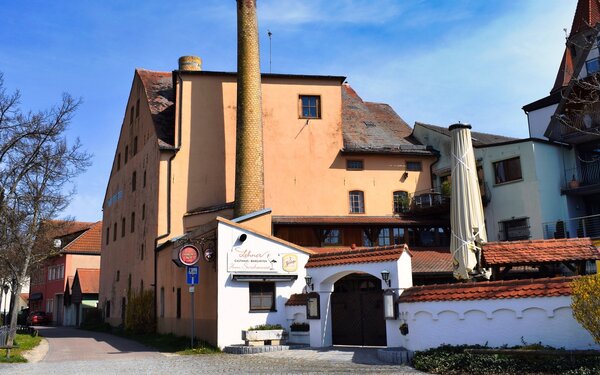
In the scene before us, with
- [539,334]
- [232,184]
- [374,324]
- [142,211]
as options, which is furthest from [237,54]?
[539,334]

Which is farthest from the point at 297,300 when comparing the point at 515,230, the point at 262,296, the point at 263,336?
the point at 515,230

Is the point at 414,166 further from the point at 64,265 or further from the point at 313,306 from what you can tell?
the point at 64,265

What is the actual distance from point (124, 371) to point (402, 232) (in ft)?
66.1

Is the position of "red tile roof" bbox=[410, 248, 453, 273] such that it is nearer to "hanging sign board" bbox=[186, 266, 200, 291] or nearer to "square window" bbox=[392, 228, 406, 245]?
"square window" bbox=[392, 228, 406, 245]

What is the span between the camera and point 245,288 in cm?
2153

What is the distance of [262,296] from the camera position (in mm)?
21875

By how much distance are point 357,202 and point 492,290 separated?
1982 centimetres

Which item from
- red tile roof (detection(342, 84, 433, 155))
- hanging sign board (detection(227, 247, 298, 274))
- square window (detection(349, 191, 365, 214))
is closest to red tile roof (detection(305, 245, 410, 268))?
hanging sign board (detection(227, 247, 298, 274))

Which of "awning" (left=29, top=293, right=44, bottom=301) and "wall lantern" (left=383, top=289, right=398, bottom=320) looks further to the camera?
"awning" (left=29, top=293, right=44, bottom=301)

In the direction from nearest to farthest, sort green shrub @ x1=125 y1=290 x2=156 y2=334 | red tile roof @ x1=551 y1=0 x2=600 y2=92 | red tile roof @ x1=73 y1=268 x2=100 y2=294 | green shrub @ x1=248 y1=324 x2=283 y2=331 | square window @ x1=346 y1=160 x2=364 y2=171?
green shrub @ x1=248 y1=324 x2=283 y2=331, green shrub @ x1=125 y1=290 x2=156 y2=334, square window @ x1=346 y1=160 x2=364 y2=171, red tile roof @ x1=551 y1=0 x2=600 y2=92, red tile roof @ x1=73 y1=268 x2=100 y2=294

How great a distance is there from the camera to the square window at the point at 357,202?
3388 centimetres

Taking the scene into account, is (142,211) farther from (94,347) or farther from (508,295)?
(508,295)

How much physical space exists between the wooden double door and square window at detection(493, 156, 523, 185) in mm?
14589

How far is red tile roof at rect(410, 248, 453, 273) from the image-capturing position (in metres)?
26.4
